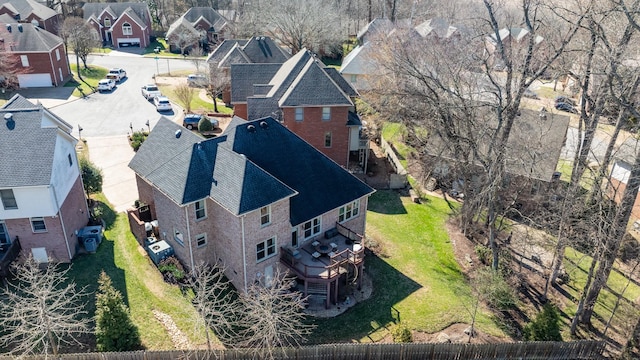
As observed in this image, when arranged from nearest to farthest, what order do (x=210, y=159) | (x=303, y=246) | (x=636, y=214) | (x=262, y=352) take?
(x=262, y=352), (x=210, y=159), (x=303, y=246), (x=636, y=214)

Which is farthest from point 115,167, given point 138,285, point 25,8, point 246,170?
point 25,8

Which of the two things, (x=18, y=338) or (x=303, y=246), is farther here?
(x=303, y=246)

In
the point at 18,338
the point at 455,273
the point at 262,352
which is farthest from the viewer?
the point at 455,273

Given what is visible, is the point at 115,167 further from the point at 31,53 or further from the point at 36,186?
the point at 31,53

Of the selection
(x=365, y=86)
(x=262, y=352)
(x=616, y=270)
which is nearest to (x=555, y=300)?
(x=616, y=270)

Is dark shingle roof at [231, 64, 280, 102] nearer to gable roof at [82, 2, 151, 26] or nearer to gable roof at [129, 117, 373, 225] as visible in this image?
gable roof at [129, 117, 373, 225]

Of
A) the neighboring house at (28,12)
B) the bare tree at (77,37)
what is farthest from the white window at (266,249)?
the neighboring house at (28,12)

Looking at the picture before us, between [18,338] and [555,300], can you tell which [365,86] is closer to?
[555,300]
